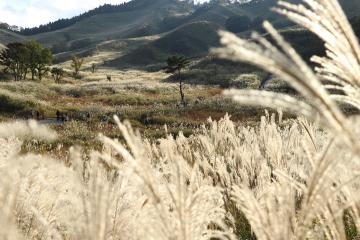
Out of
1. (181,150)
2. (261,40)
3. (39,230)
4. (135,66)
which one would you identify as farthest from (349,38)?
(135,66)

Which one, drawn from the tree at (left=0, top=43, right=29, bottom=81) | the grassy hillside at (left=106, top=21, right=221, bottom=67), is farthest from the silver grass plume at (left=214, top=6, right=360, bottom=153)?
the grassy hillside at (left=106, top=21, right=221, bottom=67)

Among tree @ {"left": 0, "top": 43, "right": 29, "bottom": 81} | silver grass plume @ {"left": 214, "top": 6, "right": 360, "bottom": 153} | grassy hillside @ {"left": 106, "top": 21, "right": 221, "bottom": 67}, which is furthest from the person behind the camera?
grassy hillside @ {"left": 106, "top": 21, "right": 221, "bottom": 67}

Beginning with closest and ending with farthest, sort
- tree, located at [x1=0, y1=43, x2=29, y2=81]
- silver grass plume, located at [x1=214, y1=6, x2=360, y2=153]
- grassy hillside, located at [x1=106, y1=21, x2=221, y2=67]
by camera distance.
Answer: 1. silver grass plume, located at [x1=214, y1=6, x2=360, y2=153]
2. tree, located at [x1=0, y1=43, x2=29, y2=81]
3. grassy hillside, located at [x1=106, y1=21, x2=221, y2=67]

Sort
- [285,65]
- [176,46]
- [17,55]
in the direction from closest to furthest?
[285,65]
[17,55]
[176,46]

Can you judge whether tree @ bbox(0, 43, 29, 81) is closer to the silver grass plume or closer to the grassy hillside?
the grassy hillside

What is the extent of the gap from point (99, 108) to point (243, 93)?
45.9m

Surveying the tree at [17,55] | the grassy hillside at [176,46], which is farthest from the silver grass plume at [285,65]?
the grassy hillside at [176,46]

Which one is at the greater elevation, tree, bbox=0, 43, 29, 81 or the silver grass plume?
tree, bbox=0, 43, 29, 81

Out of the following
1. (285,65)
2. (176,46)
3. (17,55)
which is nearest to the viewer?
(285,65)

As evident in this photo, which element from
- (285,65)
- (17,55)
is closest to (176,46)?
(17,55)

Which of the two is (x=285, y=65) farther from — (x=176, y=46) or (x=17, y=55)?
(x=176, y=46)

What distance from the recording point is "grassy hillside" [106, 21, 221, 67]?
15812 centimetres

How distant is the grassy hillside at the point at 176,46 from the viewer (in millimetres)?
158125

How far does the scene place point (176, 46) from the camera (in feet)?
564
